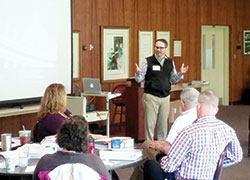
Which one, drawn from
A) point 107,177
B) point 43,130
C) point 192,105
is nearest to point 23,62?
point 43,130

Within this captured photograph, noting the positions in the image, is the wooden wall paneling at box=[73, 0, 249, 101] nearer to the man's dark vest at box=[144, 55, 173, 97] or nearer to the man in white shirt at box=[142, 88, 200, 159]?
the man's dark vest at box=[144, 55, 173, 97]

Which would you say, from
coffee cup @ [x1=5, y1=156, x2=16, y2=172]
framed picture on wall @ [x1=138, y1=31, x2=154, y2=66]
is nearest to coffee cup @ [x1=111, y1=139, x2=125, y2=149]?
coffee cup @ [x1=5, y1=156, x2=16, y2=172]

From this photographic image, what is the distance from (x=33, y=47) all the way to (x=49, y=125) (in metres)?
3.20

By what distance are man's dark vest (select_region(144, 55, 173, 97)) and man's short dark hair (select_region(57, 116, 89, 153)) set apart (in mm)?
4341

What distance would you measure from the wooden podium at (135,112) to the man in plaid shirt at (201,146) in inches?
182

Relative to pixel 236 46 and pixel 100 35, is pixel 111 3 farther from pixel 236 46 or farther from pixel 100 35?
pixel 236 46

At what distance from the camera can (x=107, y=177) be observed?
325 cm

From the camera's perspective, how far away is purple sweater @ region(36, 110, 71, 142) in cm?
460

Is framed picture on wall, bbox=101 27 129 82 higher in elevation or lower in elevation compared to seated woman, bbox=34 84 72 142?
higher

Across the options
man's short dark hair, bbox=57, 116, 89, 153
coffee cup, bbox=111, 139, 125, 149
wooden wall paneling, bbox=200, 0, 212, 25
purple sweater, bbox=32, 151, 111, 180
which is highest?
wooden wall paneling, bbox=200, 0, 212, 25

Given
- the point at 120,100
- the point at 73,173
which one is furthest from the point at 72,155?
the point at 120,100

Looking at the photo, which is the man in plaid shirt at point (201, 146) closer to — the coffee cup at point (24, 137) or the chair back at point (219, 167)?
the chair back at point (219, 167)

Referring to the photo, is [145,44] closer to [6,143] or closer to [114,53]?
[114,53]

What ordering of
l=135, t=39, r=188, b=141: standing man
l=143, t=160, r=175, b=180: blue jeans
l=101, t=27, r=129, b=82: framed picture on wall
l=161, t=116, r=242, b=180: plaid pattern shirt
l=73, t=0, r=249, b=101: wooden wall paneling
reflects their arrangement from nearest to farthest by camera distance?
l=161, t=116, r=242, b=180: plaid pattern shirt
l=143, t=160, r=175, b=180: blue jeans
l=135, t=39, r=188, b=141: standing man
l=73, t=0, r=249, b=101: wooden wall paneling
l=101, t=27, r=129, b=82: framed picture on wall
